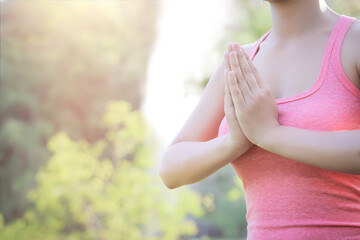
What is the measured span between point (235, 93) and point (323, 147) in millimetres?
195

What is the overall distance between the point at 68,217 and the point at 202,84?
2244 mm

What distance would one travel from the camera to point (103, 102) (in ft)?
16.6

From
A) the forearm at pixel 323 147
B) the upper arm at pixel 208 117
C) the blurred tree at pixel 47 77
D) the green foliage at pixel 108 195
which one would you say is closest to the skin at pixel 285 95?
the forearm at pixel 323 147

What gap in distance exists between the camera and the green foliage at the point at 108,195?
4.33 meters

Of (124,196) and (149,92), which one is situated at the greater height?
(149,92)

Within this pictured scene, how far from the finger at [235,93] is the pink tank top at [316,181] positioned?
0.26 ft

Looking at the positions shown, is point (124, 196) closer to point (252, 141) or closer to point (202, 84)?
point (202, 84)

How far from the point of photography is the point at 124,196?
14.4 ft

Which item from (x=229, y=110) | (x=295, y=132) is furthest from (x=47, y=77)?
(x=295, y=132)

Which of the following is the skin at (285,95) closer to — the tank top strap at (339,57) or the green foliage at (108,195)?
the tank top strap at (339,57)

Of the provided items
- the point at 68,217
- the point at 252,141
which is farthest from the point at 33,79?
the point at 252,141

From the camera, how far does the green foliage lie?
433 cm

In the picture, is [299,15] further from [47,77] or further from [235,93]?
[47,77]

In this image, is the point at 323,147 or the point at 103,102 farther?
the point at 103,102
